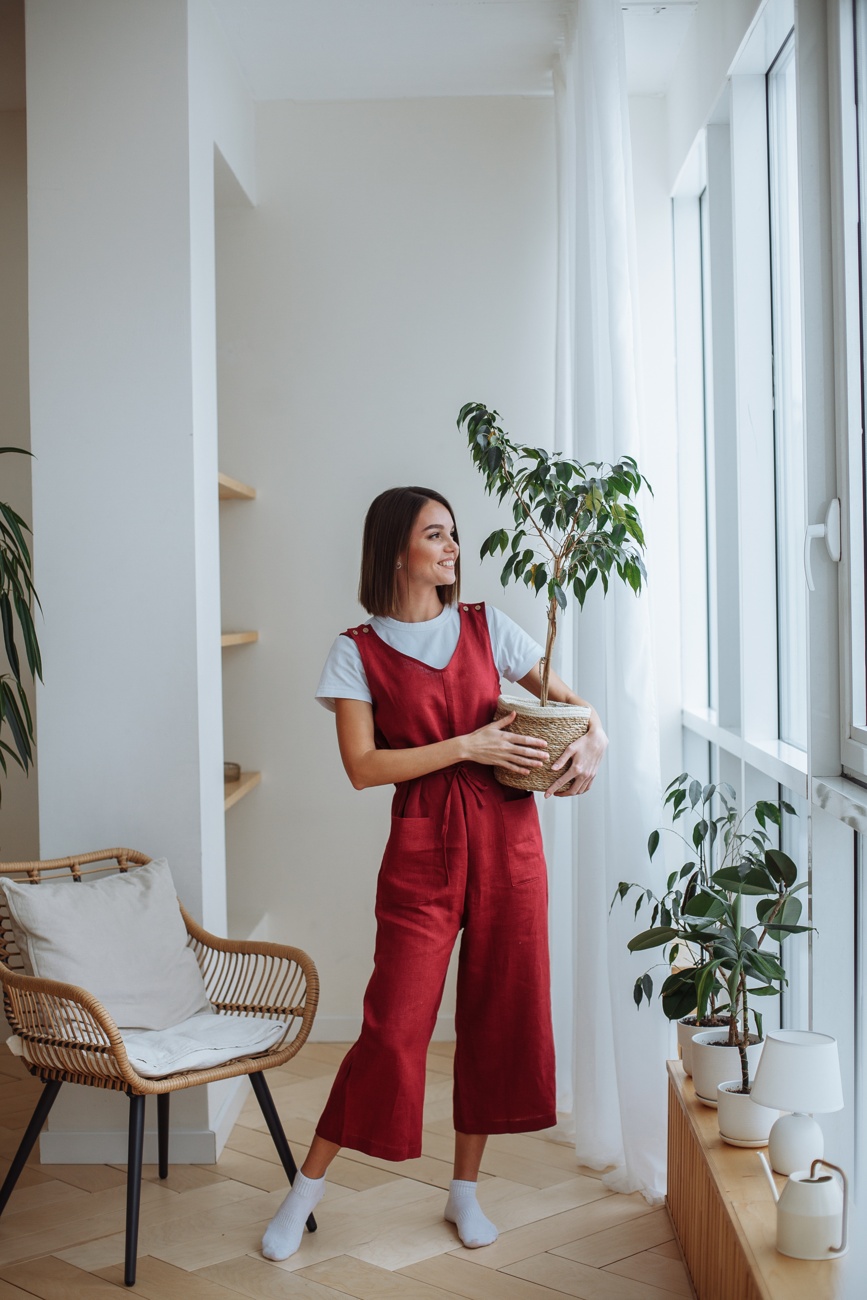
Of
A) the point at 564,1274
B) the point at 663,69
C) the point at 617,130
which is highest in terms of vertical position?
the point at 663,69

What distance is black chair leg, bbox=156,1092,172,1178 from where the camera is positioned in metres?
2.54

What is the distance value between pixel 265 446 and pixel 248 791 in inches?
42.4

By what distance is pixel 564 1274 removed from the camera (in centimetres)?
216

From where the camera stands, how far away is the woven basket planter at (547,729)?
2.17 m

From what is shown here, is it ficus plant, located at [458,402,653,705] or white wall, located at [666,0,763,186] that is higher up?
white wall, located at [666,0,763,186]

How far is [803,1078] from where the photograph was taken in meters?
1.60

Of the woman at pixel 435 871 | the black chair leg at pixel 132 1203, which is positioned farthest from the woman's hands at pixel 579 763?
the black chair leg at pixel 132 1203

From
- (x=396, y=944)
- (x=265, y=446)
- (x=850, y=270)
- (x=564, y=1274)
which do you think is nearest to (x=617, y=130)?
(x=850, y=270)

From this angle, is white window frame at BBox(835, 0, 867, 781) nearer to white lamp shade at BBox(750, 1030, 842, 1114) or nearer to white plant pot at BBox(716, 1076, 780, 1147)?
white lamp shade at BBox(750, 1030, 842, 1114)

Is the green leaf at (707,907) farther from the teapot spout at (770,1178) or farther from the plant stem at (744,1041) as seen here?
the teapot spout at (770,1178)

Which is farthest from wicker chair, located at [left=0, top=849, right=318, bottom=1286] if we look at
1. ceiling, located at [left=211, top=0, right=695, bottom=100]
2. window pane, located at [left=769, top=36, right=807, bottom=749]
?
ceiling, located at [left=211, top=0, right=695, bottom=100]

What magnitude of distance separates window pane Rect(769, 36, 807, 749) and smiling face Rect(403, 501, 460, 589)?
0.77 m

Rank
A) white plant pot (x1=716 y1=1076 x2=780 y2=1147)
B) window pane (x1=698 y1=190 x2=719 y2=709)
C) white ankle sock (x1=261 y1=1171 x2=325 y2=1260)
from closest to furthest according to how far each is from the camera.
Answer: white plant pot (x1=716 y1=1076 x2=780 y2=1147) < white ankle sock (x1=261 y1=1171 x2=325 y2=1260) < window pane (x1=698 y1=190 x2=719 y2=709)

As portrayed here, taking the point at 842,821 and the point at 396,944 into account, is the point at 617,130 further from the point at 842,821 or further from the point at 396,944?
the point at 396,944
